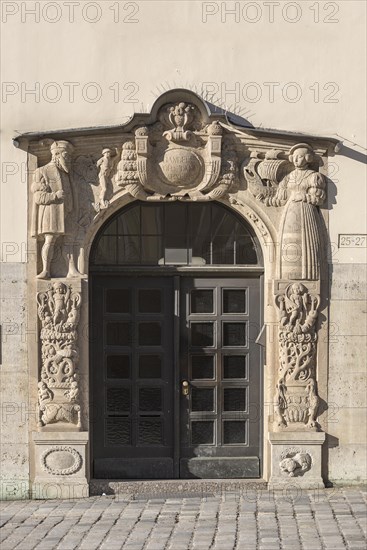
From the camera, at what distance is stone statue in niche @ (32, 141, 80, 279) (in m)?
9.77

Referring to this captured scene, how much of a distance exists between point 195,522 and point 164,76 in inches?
178

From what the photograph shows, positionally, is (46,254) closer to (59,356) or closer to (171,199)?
(59,356)

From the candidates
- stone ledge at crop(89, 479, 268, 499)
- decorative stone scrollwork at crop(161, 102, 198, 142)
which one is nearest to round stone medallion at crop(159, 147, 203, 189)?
decorative stone scrollwork at crop(161, 102, 198, 142)

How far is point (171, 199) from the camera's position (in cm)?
1000

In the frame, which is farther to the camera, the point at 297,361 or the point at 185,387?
the point at 185,387

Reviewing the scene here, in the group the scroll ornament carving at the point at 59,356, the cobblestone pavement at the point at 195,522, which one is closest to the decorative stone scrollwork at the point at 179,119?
the scroll ornament carving at the point at 59,356

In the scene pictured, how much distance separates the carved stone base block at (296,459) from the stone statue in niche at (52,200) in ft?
9.88

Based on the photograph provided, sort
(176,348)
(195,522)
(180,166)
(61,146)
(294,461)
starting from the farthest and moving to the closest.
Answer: (176,348) < (294,461) < (180,166) < (61,146) < (195,522)

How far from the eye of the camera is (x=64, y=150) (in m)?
9.76

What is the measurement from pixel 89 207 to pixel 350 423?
3.57 meters

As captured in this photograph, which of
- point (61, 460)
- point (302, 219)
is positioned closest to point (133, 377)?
point (61, 460)

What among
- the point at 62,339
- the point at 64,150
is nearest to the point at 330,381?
the point at 62,339

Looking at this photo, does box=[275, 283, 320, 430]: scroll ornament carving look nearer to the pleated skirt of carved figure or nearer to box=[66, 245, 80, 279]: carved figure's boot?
the pleated skirt of carved figure

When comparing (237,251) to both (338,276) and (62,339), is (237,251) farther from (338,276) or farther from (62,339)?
(62,339)
